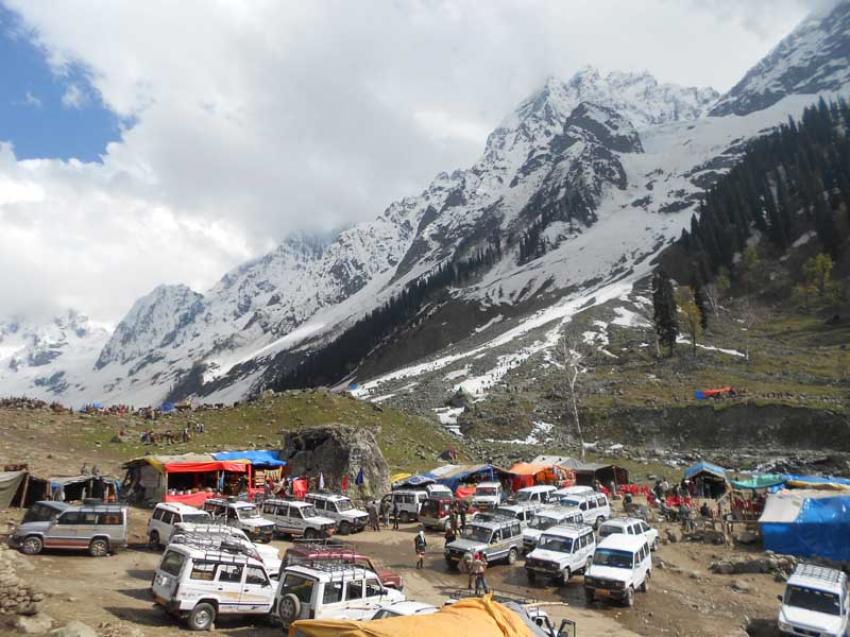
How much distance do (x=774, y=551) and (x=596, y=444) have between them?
131ft

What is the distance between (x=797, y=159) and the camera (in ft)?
490

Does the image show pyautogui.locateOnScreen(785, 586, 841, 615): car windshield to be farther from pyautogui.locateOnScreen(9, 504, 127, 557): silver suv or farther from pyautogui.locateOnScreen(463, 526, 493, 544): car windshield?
pyautogui.locateOnScreen(9, 504, 127, 557): silver suv

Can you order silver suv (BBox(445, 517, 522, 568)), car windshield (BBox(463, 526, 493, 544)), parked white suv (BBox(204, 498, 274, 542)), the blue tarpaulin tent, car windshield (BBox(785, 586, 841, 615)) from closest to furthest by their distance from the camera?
car windshield (BBox(785, 586, 841, 615)) → silver suv (BBox(445, 517, 522, 568)) → car windshield (BBox(463, 526, 493, 544)) → parked white suv (BBox(204, 498, 274, 542)) → the blue tarpaulin tent

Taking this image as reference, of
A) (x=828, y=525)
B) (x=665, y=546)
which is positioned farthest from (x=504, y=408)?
(x=828, y=525)

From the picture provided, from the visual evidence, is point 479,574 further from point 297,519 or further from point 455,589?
point 297,519

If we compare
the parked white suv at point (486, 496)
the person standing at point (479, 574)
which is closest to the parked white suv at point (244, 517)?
the person standing at point (479, 574)

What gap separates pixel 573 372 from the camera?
87.6 m

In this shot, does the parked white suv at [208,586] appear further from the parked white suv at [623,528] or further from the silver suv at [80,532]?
the parked white suv at [623,528]

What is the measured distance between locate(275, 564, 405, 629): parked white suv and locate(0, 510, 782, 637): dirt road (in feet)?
6.65

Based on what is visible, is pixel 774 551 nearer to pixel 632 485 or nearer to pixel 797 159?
pixel 632 485

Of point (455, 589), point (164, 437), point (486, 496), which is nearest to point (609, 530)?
point (455, 589)

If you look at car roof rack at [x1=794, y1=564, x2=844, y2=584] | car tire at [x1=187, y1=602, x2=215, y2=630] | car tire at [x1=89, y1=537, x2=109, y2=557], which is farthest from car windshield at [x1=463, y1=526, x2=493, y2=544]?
car tire at [x1=89, y1=537, x2=109, y2=557]

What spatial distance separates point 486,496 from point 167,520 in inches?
769

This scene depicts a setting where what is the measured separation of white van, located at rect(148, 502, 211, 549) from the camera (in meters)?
23.1
